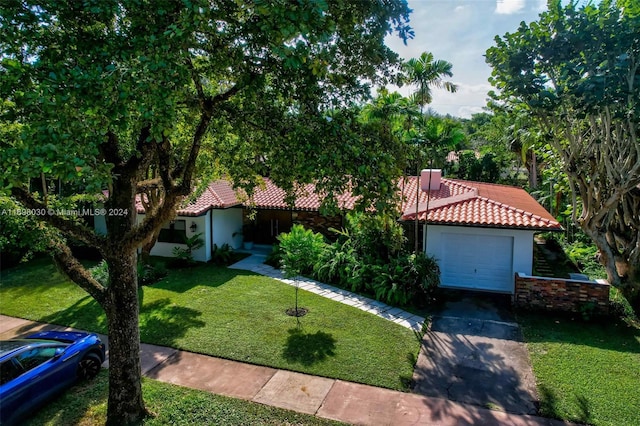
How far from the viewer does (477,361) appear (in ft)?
30.2

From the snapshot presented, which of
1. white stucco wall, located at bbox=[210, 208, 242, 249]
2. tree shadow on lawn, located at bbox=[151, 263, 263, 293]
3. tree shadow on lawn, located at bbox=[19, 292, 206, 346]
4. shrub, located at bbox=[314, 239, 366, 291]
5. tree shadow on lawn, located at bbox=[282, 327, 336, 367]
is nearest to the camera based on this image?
tree shadow on lawn, located at bbox=[282, 327, 336, 367]

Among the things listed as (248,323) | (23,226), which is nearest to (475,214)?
(248,323)

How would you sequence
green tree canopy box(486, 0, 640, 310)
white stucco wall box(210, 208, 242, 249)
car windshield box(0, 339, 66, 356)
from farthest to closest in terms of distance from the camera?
white stucco wall box(210, 208, 242, 249), green tree canopy box(486, 0, 640, 310), car windshield box(0, 339, 66, 356)

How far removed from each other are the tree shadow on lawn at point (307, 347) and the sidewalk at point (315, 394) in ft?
2.13

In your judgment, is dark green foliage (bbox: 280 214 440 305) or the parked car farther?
dark green foliage (bbox: 280 214 440 305)

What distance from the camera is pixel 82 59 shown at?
4363mm

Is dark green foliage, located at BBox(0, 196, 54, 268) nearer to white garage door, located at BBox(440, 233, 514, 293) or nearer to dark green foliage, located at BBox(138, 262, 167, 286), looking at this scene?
dark green foliage, located at BBox(138, 262, 167, 286)

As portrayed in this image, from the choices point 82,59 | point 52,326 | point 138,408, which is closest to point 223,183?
point 52,326

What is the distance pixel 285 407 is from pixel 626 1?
12271mm

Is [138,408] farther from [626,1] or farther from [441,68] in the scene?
[626,1]

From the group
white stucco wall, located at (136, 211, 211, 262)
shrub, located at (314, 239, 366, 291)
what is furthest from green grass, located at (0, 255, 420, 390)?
white stucco wall, located at (136, 211, 211, 262)

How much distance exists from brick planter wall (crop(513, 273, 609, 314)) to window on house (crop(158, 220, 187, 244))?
44.4 feet

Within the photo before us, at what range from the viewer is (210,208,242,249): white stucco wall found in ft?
59.3

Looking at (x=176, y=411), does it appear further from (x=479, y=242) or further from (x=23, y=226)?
(x=479, y=242)
